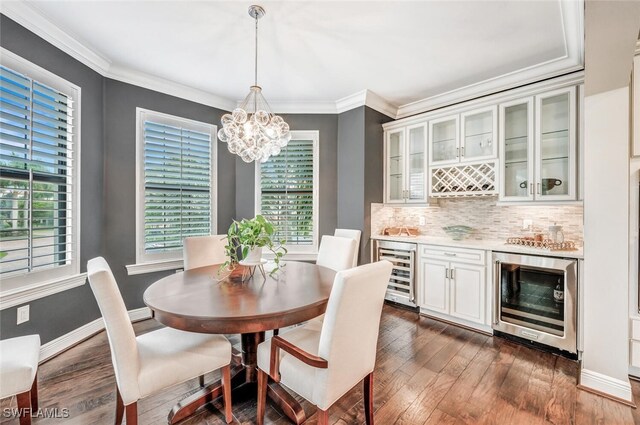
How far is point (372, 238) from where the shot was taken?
3846 millimetres

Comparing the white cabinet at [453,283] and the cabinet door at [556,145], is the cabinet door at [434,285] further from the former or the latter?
the cabinet door at [556,145]

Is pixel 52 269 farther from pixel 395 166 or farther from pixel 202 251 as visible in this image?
pixel 395 166

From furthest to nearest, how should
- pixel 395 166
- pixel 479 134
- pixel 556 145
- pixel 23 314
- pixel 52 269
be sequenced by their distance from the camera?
pixel 395 166
pixel 479 134
pixel 556 145
pixel 52 269
pixel 23 314

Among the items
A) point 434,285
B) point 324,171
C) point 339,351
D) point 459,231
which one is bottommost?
point 434,285

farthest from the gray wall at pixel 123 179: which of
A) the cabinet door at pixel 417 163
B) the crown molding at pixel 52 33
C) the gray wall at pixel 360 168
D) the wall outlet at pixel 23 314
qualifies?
the cabinet door at pixel 417 163

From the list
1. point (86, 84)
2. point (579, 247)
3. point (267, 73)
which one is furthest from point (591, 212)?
point (86, 84)

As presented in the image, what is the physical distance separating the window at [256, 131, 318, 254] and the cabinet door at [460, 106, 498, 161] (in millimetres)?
1927

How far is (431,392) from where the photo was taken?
2.00m

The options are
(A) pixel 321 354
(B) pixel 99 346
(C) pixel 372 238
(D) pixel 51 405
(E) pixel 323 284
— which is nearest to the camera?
(A) pixel 321 354

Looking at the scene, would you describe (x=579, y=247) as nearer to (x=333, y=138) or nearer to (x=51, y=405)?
(x=333, y=138)

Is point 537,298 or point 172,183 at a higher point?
point 172,183

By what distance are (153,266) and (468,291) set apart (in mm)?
3624

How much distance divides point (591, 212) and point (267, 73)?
3244mm

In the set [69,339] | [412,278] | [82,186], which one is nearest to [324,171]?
[412,278]
